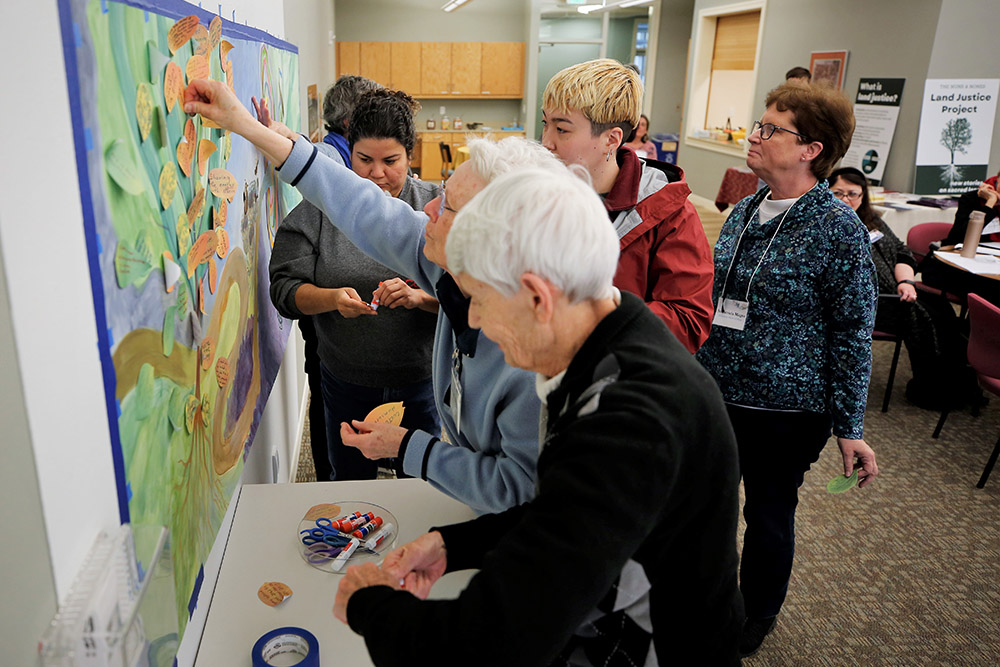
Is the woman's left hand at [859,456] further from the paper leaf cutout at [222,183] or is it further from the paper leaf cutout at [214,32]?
the paper leaf cutout at [214,32]

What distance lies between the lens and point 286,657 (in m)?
1.24

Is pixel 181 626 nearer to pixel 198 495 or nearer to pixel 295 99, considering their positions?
pixel 198 495

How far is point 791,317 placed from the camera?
202 centimetres

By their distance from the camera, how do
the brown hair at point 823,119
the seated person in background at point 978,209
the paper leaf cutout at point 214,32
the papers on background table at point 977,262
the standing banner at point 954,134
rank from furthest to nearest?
1. the standing banner at point 954,134
2. the seated person in background at point 978,209
3. the papers on background table at point 977,262
4. the brown hair at point 823,119
5. the paper leaf cutout at point 214,32

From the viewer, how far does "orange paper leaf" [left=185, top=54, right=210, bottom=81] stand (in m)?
1.21

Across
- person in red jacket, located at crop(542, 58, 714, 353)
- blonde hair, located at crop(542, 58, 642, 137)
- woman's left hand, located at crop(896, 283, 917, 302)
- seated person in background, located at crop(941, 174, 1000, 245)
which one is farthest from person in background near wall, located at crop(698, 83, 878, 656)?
seated person in background, located at crop(941, 174, 1000, 245)

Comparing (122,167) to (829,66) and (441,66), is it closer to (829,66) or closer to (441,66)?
(829,66)

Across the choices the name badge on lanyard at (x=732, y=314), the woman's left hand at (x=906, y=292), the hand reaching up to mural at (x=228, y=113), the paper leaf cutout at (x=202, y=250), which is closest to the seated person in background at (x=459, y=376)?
the hand reaching up to mural at (x=228, y=113)

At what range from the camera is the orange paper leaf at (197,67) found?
3.99ft

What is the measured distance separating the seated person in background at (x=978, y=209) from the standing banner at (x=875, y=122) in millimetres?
2368

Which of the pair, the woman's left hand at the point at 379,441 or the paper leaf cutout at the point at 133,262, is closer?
the paper leaf cutout at the point at 133,262

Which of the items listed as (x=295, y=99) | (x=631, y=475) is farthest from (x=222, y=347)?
(x=295, y=99)

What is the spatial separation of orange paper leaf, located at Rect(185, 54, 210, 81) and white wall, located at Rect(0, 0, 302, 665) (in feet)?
1.60

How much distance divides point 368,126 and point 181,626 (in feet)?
4.54
